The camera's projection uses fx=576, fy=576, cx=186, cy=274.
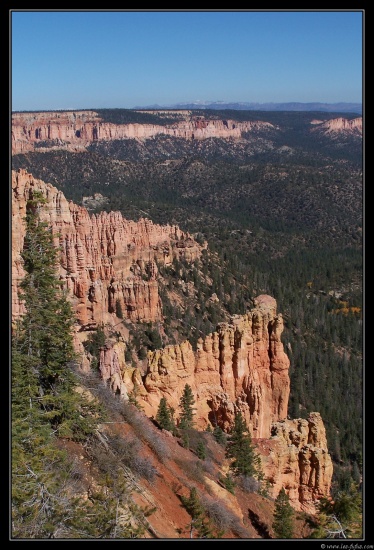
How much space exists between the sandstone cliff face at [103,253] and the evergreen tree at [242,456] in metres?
9.86

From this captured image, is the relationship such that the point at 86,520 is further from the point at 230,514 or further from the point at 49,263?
the point at 49,263

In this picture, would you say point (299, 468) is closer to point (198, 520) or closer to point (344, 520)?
point (344, 520)

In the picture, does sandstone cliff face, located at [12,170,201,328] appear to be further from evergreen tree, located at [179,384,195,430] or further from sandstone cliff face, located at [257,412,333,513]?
sandstone cliff face, located at [257,412,333,513]

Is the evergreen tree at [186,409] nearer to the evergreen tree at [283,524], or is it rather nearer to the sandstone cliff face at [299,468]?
the sandstone cliff face at [299,468]

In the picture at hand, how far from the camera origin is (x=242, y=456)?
18500 millimetres

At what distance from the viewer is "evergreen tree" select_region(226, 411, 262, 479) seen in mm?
18234

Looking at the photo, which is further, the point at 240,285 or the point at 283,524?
the point at 240,285

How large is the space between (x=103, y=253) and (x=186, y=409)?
26117 mm

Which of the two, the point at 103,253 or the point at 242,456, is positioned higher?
the point at 103,253

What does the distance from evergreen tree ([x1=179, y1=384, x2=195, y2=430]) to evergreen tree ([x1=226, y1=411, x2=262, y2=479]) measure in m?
1.65

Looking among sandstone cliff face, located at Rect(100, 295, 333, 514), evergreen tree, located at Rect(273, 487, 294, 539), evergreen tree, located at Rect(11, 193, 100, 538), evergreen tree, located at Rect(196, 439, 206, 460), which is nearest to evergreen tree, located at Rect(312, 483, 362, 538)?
evergreen tree, located at Rect(273, 487, 294, 539)

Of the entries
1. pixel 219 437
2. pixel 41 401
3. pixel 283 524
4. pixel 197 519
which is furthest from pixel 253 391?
pixel 41 401

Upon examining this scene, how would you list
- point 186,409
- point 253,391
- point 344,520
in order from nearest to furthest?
point 344,520 → point 186,409 → point 253,391

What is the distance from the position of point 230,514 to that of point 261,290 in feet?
166
